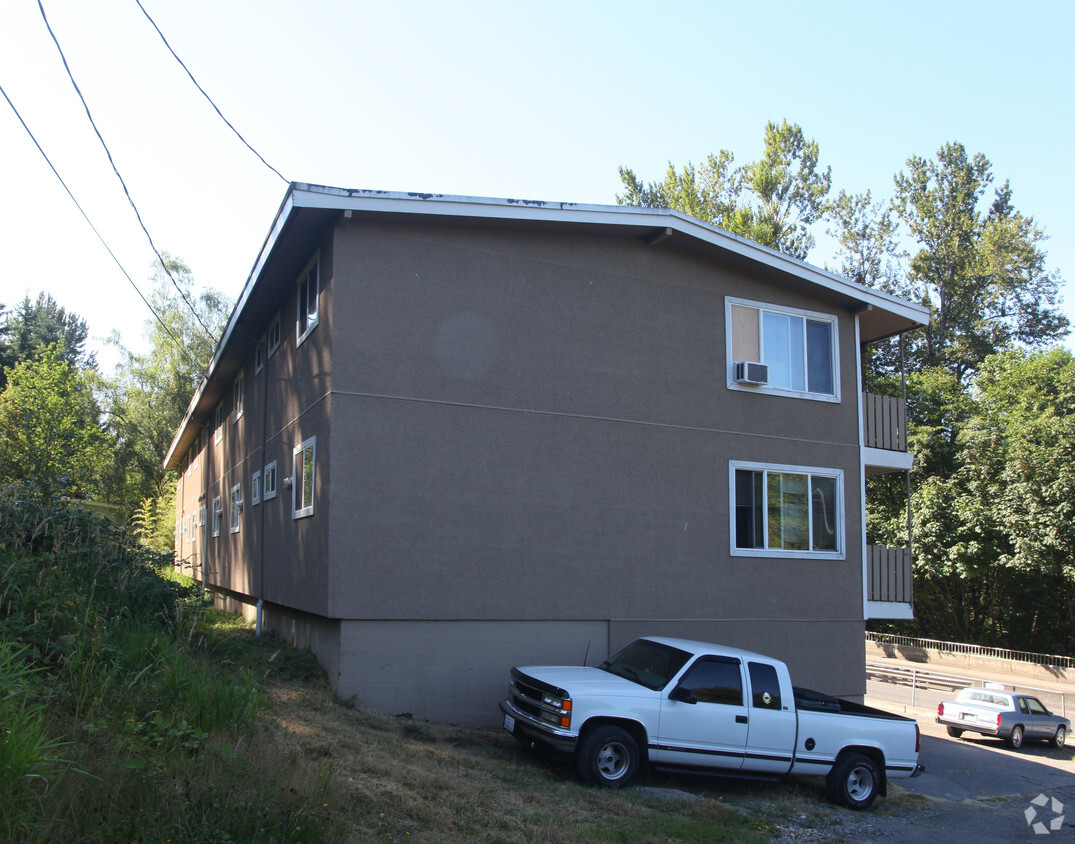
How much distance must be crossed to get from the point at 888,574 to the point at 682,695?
24.0 ft

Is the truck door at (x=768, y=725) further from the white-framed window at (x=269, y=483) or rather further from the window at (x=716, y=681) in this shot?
the white-framed window at (x=269, y=483)

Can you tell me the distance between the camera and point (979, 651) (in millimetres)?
32781

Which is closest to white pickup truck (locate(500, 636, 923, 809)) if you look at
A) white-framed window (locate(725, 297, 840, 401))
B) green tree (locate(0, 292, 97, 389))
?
white-framed window (locate(725, 297, 840, 401))

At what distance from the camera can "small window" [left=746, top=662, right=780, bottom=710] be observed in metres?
10.4

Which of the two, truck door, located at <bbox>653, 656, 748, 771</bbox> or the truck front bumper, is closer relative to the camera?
the truck front bumper

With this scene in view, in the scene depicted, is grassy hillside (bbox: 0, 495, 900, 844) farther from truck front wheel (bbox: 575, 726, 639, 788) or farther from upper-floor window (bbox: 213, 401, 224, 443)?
upper-floor window (bbox: 213, 401, 224, 443)

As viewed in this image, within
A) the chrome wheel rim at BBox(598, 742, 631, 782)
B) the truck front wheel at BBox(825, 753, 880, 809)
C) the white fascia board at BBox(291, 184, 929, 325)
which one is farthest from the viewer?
the white fascia board at BBox(291, 184, 929, 325)

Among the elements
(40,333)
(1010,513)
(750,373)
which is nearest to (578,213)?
(750,373)

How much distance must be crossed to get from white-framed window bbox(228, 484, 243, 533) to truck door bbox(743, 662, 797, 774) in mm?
12493

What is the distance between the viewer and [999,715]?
21391mm

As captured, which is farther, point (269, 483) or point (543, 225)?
point (269, 483)

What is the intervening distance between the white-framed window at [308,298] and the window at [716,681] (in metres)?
6.77

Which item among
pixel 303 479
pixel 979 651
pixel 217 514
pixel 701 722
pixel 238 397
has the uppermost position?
pixel 238 397

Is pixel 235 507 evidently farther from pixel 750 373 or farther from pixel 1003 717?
pixel 1003 717
